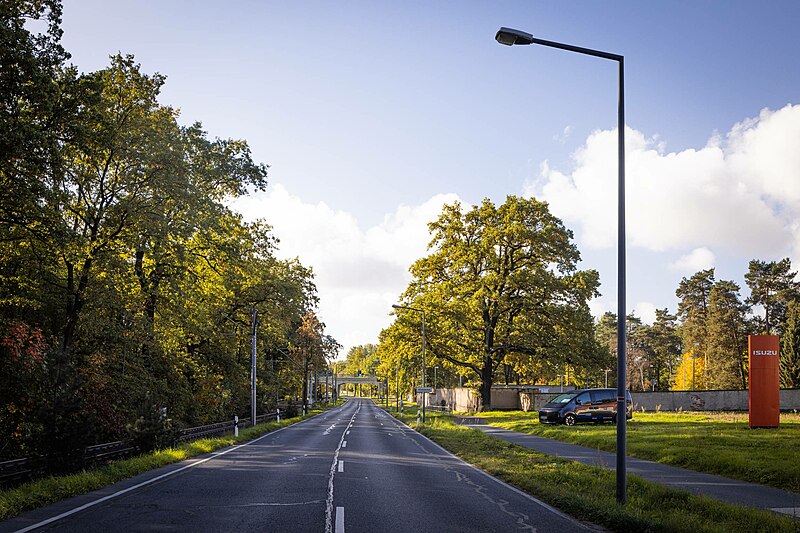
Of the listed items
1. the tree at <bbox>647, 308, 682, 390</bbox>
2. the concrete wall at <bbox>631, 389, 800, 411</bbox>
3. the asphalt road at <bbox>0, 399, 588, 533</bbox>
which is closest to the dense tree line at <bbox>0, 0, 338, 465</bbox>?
the asphalt road at <bbox>0, 399, 588, 533</bbox>

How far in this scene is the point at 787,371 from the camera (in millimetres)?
63094

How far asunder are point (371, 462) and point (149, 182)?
14.5 meters

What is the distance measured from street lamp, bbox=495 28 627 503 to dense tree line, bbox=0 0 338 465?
11313 millimetres

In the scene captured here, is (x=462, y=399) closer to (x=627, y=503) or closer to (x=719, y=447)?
(x=719, y=447)

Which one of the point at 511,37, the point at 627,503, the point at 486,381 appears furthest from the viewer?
the point at 486,381

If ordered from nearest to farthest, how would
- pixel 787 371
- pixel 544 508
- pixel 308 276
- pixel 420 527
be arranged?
pixel 420 527
pixel 544 508
pixel 308 276
pixel 787 371

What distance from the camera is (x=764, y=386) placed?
79.6ft

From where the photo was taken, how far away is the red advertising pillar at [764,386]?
79.6ft

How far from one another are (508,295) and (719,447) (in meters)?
28.4

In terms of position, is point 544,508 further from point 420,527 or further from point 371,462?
point 371,462

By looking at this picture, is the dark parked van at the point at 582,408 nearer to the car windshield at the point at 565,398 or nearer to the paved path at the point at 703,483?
the car windshield at the point at 565,398

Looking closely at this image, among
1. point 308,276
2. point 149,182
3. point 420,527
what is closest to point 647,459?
point 420,527

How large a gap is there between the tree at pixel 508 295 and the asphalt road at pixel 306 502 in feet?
94.5

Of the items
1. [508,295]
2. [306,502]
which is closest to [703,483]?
[306,502]
